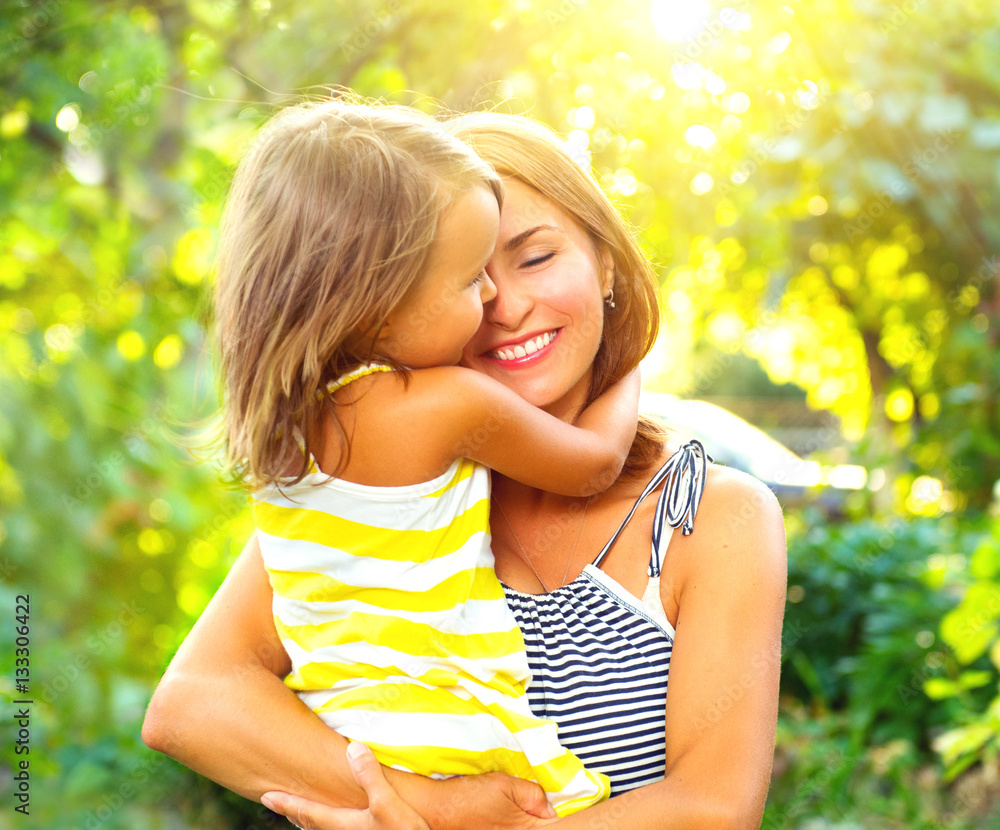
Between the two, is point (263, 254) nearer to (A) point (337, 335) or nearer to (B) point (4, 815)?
(A) point (337, 335)

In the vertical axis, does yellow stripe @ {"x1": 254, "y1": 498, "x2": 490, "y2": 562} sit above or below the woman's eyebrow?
below

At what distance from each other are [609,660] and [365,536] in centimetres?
42

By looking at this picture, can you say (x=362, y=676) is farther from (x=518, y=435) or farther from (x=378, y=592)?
(x=518, y=435)

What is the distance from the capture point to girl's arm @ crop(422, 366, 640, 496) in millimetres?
1312

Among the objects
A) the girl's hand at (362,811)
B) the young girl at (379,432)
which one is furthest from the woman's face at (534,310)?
the girl's hand at (362,811)

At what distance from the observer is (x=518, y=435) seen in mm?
1371

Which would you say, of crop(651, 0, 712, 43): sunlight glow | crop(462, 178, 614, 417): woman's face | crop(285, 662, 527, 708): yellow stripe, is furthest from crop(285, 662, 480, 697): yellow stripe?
crop(651, 0, 712, 43): sunlight glow

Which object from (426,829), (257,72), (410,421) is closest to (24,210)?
(257,72)

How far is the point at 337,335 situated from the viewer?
50.3 inches

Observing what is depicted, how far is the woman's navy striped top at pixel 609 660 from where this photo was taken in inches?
53.2

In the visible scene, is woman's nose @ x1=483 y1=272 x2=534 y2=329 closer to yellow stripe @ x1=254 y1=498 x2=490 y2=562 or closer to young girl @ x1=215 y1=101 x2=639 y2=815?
young girl @ x1=215 y1=101 x2=639 y2=815

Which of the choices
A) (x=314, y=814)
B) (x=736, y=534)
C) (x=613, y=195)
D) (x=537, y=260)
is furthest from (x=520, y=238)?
(x=613, y=195)

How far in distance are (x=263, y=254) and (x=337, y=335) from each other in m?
0.17

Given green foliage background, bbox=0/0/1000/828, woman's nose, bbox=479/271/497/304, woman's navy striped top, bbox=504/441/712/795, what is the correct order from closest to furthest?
woman's navy striped top, bbox=504/441/712/795 < woman's nose, bbox=479/271/497/304 < green foliage background, bbox=0/0/1000/828
